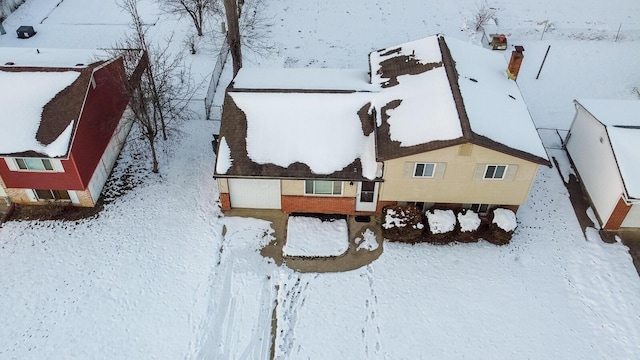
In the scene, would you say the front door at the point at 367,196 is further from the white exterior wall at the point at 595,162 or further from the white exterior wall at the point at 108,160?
the white exterior wall at the point at 108,160

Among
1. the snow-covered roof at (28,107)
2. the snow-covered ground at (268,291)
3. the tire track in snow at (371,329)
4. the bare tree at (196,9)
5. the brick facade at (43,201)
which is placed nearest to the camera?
the tire track in snow at (371,329)

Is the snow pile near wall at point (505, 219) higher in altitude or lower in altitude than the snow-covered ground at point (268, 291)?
higher

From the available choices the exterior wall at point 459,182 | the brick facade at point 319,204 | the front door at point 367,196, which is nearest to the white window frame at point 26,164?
the brick facade at point 319,204

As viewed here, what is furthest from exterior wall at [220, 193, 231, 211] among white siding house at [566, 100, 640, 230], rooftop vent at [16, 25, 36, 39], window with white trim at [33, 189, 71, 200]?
rooftop vent at [16, 25, 36, 39]

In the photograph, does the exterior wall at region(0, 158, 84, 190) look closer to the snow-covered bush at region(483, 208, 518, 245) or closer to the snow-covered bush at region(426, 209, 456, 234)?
the snow-covered bush at region(426, 209, 456, 234)

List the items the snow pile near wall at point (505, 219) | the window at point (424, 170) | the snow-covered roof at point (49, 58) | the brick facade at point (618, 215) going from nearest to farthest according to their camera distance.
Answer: the window at point (424, 170)
the snow pile near wall at point (505, 219)
the brick facade at point (618, 215)
the snow-covered roof at point (49, 58)

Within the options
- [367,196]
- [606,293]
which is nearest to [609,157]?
[606,293]
